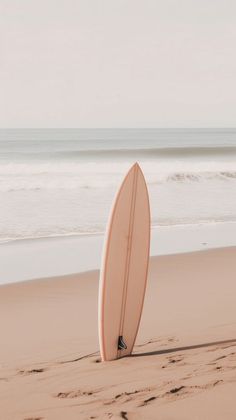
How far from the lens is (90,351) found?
479 cm

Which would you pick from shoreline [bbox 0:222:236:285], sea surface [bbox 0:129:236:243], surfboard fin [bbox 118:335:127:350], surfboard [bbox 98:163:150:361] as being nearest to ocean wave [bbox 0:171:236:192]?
sea surface [bbox 0:129:236:243]

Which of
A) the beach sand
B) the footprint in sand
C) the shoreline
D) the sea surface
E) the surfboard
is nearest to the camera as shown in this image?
the beach sand

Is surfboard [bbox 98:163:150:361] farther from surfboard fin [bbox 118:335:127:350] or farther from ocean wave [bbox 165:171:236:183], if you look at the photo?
ocean wave [bbox 165:171:236:183]

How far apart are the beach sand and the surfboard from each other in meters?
0.18

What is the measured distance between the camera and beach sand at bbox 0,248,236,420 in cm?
346

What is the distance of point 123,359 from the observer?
4.52 meters

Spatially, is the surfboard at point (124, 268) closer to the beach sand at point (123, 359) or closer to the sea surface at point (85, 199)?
the beach sand at point (123, 359)

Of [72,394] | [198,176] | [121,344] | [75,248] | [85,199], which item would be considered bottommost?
[72,394]

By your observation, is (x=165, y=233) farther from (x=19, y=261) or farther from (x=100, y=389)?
(x=100, y=389)

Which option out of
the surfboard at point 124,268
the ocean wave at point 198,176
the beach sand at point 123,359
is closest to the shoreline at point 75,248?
the beach sand at point 123,359

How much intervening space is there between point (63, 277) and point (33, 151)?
125 ft

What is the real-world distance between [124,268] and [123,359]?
619 millimetres

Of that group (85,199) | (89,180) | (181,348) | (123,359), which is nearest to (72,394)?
(123,359)

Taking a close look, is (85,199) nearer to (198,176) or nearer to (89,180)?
(89,180)
